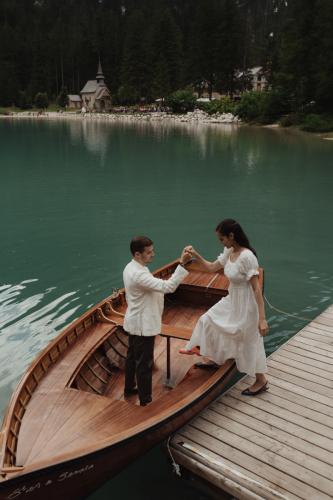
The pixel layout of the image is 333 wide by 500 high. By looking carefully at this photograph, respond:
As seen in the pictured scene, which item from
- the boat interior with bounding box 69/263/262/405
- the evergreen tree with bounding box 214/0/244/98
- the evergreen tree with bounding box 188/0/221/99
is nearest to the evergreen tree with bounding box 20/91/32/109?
the evergreen tree with bounding box 188/0/221/99

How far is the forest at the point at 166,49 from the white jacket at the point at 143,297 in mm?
47920

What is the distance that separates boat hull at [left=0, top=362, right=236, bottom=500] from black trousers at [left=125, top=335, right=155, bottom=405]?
477mm

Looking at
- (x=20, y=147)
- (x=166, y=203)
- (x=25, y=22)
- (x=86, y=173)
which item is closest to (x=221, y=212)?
(x=166, y=203)

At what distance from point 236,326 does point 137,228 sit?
9.26 metres

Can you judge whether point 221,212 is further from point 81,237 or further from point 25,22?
point 25,22

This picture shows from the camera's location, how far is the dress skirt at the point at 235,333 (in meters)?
3.94

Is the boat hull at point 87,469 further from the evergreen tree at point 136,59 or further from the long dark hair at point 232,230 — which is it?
→ the evergreen tree at point 136,59

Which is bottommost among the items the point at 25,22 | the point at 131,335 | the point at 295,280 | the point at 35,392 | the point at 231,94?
the point at 295,280

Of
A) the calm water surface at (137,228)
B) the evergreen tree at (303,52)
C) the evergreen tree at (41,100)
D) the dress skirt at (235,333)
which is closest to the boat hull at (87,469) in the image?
the dress skirt at (235,333)

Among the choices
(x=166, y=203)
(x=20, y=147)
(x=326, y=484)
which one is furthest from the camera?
(x=20, y=147)

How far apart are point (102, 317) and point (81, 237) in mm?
7032

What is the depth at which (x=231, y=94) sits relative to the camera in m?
74.9

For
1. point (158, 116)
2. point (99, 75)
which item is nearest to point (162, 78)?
point (158, 116)

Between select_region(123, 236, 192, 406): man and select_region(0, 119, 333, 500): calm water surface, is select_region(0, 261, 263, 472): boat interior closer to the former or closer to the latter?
select_region(123, 236, 192, 406): man
